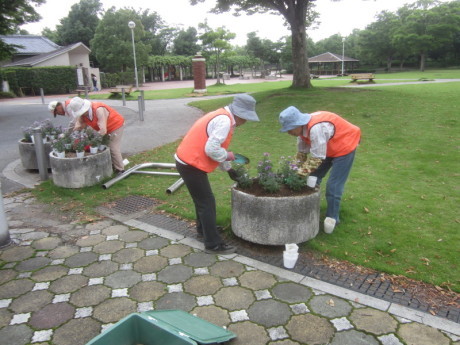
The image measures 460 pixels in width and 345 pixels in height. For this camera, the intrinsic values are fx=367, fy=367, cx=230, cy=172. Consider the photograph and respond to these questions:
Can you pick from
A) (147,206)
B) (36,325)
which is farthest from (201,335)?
(147,206)

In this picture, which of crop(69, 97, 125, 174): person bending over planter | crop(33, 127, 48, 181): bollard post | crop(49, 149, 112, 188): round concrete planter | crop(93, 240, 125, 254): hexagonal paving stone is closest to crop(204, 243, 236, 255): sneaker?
crop(93, 240, 125, 254): hexagonal paving stone

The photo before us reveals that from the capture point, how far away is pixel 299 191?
14.2ft

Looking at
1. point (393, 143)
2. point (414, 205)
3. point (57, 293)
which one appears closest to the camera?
point (57, 293)

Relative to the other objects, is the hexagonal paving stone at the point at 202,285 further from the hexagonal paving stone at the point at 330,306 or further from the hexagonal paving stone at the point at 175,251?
the hexagonal paving stone at the point at 330,306

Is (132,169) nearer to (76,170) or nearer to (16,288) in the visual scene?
(76,170)

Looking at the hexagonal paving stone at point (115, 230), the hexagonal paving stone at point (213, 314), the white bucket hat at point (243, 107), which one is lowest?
the hexagonal paving stone at point (213, 314)

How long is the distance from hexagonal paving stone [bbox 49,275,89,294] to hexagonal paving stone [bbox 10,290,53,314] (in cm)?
9

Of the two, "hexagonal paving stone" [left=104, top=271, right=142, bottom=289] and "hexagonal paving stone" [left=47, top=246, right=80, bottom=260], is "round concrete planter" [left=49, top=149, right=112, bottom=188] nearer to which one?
"hexagonal paving stone" [left=47, top=246, right=80, bottom=260]

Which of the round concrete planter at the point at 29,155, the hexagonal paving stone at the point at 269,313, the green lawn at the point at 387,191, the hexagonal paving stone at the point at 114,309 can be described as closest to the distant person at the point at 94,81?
the green lawn at the point at 387,191

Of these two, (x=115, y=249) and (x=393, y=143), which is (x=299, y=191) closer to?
(x=115, y=249)

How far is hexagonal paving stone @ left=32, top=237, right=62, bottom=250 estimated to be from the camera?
4477mm

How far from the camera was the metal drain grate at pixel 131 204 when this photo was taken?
565cm

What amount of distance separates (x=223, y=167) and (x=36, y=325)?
2319 mm

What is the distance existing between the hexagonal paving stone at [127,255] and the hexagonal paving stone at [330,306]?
2016mm
